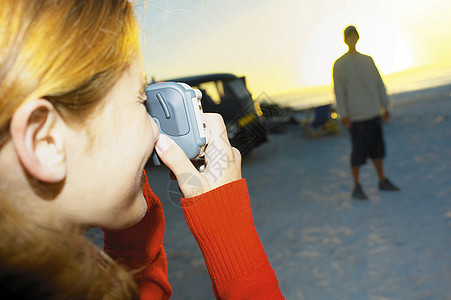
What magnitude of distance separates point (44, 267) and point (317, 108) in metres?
8.75

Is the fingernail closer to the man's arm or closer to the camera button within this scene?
the camera button

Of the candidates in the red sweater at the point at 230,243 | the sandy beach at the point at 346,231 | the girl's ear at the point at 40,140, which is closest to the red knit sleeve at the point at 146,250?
the sandy beach at the point at 346,231

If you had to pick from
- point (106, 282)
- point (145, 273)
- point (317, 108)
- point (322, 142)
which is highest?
point (106, 282)

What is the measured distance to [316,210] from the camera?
13.3ft

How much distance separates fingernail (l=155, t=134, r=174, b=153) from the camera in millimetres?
810

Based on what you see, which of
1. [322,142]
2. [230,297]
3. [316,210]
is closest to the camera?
[230,297]

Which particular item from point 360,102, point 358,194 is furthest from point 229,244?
point 358,194

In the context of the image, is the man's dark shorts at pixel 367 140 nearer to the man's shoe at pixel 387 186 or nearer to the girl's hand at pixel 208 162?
the man's shoe at pixel 387 186

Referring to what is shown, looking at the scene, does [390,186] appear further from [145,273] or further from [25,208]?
[25,208]

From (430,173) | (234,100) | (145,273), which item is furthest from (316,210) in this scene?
(145,273)

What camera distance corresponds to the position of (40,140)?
568mm

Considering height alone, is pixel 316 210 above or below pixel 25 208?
below

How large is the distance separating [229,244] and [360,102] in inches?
139

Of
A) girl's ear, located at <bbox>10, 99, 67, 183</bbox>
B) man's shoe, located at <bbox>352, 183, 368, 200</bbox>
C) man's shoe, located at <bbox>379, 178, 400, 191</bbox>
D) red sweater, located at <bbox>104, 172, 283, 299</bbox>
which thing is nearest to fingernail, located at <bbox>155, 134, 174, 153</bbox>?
red sweater, located at <bbox>104, 172, 283, 299</bbox>
